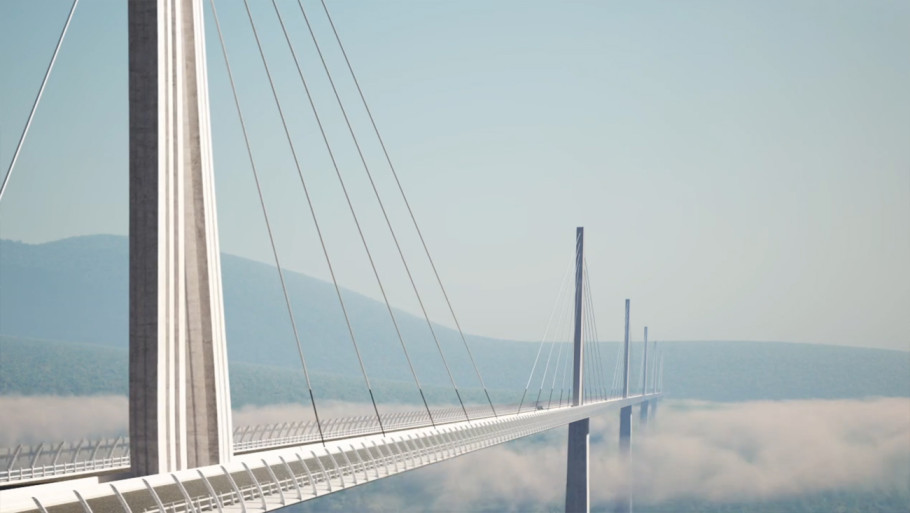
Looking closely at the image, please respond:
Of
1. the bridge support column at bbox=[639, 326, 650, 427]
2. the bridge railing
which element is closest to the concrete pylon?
the bridge railing

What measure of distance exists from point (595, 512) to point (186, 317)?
96.6 metres

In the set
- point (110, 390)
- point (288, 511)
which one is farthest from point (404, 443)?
point (110, 390)

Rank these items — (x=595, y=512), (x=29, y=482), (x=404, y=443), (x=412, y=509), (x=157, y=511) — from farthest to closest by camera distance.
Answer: (x=412, y=509), (x=595, y=512), (x=404, y=443), (x=29, y=482), (x=157, y=511)

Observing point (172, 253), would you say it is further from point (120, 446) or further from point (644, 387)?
point (644, 387)

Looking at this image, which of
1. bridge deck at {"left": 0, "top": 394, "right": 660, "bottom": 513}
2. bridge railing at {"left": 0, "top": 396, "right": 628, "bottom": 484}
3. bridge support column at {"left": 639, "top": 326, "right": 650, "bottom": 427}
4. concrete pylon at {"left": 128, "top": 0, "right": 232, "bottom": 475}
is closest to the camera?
bridge deck at {"left": 0, "top": 394, "right": 660, "bottom": 513}

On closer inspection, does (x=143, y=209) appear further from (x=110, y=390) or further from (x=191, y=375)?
(x=110, y=390)

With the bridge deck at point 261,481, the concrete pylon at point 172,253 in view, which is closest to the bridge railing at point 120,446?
the concrete pylon at point 172,253

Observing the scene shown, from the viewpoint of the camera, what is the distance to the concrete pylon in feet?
93.6

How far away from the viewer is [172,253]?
2900 cm

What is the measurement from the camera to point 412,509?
449ft

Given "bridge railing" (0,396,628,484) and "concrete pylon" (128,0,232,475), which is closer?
"bridge railing" (0,396,628,484)

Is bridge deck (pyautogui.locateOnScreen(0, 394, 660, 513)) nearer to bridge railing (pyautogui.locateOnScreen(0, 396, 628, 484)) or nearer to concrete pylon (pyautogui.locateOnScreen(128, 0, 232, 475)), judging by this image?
concrete pylon (pyautogui.locateOnScreen(128, 0, 232, 475))

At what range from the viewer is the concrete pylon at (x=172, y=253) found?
28531 millimetres

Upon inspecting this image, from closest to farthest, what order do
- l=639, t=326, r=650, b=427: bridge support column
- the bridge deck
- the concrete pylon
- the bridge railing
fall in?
the bridge deck < the bridge railing < the concrete pylon < l=639, t=326, r=650, b=427: bridge support column
